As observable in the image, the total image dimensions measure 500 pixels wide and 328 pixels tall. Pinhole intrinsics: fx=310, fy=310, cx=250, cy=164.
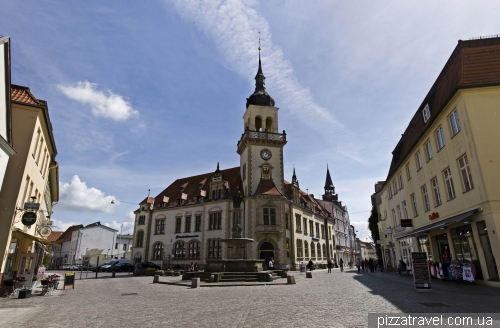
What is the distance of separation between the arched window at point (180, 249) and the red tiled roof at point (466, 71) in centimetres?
3634

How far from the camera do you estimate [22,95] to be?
17.0m

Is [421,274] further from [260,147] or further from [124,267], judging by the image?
[124,267]

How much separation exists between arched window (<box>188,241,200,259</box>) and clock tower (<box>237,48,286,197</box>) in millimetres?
11096

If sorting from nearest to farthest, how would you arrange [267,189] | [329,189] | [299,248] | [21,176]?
[21,176] → [267,189] → [299,248] → [329,189]

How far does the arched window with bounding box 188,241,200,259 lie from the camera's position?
4466 cm

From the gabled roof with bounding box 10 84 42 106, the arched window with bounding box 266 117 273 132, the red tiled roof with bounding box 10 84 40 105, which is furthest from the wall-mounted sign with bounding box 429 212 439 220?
the arched window with bounding box 266 117 273 132

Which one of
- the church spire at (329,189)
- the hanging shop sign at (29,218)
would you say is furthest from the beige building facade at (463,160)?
the church spire at (329,189)

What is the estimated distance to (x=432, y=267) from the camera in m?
20.5

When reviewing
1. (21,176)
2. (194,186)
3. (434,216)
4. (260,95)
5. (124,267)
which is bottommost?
(124,267)

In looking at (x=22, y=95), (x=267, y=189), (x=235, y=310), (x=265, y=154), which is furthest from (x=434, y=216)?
(x=265, y=154)

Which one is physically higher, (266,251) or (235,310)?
(266,251)

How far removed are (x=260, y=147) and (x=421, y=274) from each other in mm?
31589

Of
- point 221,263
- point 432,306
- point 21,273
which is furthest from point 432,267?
point 21,273

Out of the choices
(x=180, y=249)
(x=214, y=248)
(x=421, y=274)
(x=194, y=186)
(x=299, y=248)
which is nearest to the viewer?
(x=421, y=274)
